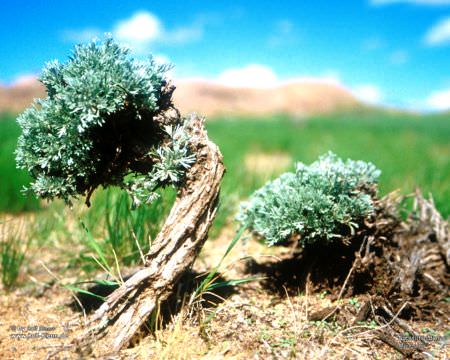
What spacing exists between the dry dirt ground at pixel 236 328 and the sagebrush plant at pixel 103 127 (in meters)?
0.64

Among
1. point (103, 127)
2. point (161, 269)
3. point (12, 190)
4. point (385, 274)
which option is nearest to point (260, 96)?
point (12, 190)

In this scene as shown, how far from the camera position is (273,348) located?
6.40 feet

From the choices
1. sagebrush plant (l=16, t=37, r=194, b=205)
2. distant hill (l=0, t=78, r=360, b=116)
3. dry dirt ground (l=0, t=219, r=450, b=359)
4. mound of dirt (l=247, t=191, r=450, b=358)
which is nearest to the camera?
sagebrush plant (l=16, t=37, r=194, b=205)

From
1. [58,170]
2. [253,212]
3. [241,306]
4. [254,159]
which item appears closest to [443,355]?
[241,306]

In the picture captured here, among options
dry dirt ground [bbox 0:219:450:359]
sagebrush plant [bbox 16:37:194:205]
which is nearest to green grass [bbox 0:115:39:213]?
dry dirt ground [bbox 0:219:450:359]

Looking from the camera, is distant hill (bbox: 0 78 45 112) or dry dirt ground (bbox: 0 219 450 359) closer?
dry dirt ground (bbox: 0 219 450 359)

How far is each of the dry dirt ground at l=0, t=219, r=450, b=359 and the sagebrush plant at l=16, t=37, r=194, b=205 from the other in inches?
25.1

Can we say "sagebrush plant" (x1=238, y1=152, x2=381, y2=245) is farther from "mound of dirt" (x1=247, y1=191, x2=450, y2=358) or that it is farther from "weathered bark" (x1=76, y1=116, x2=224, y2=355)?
"weathered bark" (x1=76, y1=116, x2=224, y2=355)

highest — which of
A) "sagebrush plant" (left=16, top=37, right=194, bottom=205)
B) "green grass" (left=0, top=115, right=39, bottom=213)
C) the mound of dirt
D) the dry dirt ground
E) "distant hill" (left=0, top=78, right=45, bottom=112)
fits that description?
"distant hill" (left=0, top=78, right=45, bottom=112)

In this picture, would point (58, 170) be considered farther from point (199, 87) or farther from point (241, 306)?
point (199, 87)

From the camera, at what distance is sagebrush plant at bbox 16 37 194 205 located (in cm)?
182

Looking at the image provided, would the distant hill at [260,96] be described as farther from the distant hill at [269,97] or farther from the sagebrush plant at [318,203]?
the sagebrush plant at [318,203]

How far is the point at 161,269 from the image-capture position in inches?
78.3

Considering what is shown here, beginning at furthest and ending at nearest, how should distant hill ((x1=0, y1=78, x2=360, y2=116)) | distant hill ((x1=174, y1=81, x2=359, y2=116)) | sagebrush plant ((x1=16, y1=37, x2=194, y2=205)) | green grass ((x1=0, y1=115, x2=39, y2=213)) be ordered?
distant hill ((x1=174, y1=81, x2=359, y2=116)) < distant hill ((x1=0, y1=78, x2=360, y2=116)) < green grass ((x1=0, y1=115, x2=39, y2=213)) < sagebrush plant ((x1=16, y1=37, x2=194, y2=205))
